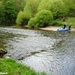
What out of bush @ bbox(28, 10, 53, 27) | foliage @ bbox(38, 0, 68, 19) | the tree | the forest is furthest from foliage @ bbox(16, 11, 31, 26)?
the tree

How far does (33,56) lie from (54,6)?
53.4m

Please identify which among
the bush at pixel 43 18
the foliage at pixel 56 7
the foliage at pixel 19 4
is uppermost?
the foliage at pixel 19 4

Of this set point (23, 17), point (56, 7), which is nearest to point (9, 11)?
point (23, 17)

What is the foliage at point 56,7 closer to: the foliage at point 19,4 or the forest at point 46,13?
the forest at point 46,13

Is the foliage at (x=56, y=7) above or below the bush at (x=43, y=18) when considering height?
above

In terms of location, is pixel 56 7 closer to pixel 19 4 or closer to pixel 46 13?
pixel 46 13

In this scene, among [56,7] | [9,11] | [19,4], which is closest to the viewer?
[56,7]

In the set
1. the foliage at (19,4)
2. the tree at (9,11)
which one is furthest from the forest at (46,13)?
the foliage at (19,4)

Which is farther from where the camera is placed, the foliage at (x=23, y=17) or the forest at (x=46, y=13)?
the foliage at (x=23, y=17)

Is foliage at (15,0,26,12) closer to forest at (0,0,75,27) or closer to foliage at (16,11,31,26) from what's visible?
forest at (0,0,75,27)

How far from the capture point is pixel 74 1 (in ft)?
283

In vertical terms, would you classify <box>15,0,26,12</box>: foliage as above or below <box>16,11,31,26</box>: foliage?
above

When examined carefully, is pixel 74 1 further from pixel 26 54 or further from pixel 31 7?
pixel 26 54

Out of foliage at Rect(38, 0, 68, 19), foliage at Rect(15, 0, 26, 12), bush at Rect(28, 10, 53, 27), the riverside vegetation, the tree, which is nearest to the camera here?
bush at Rect(28, 10, 53, 27)
